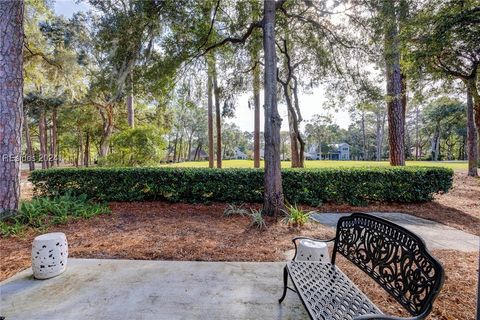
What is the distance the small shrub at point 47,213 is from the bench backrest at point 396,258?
207 inches

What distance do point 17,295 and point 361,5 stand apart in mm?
7708

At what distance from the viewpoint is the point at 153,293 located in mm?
2457

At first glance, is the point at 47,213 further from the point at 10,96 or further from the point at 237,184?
the point at 237,184

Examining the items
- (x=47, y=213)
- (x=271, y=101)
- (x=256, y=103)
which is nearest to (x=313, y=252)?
(x=271, y=101)

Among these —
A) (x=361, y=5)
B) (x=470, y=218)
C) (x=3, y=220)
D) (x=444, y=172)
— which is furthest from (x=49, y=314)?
(x=444, y=172)

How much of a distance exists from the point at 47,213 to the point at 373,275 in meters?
6.08

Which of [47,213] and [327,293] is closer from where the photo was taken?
[327,293]

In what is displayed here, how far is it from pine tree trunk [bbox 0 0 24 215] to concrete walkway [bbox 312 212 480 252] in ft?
20.4

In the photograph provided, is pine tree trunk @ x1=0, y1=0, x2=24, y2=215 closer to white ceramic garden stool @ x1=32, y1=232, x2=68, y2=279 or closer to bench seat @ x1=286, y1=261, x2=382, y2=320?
white ceramic garden stool @ x1=32, y1=232, x2=68, y2=279

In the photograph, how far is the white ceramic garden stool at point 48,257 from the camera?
2.77 metres

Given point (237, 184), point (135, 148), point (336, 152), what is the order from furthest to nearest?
point (336, 152) < point (135, 148) < point (237, 184)

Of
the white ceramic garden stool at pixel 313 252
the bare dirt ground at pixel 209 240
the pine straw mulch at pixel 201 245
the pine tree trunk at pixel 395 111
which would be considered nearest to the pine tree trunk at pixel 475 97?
the pine tree trunk at pixel 395 111

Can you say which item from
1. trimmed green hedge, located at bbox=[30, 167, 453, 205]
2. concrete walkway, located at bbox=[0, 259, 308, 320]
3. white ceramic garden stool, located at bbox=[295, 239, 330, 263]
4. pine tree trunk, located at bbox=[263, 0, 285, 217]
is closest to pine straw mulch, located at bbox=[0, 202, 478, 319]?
concrete walkway, located at bbox=[0, 259, 308, 320]

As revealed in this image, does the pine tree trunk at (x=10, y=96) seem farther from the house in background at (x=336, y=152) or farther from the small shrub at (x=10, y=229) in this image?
the house in background at (x=336, y=152)
